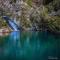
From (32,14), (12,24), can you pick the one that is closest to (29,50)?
(32,14)

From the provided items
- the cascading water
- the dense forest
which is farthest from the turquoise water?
the cascading water

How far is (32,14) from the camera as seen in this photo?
47594mm

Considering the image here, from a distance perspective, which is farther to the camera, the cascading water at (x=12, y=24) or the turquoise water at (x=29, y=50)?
the cascading water at (x=12, y=24)

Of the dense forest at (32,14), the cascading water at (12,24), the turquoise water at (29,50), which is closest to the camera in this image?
the turquoise water at (29,50)

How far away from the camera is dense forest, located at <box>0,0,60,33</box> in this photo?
46.5 m

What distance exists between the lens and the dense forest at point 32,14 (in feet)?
152

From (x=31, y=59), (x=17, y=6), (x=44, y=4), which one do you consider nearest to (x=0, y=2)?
(x=17, y=6)

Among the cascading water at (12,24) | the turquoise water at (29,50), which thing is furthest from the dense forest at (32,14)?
the turquoise water at (29,50)

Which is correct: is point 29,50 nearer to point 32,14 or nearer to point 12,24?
point 32,14

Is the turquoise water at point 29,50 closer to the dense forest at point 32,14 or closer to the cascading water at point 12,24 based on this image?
the dense forest at point 32,14

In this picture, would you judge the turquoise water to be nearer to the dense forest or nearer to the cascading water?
the dense forest

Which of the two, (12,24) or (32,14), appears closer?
(32,14)

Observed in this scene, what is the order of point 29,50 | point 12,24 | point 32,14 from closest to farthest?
1. point 29,50
2. point 32,14
3. point 12,24

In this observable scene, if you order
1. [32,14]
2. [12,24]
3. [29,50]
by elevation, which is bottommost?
[29,50]
